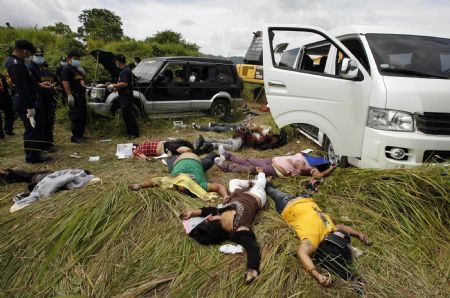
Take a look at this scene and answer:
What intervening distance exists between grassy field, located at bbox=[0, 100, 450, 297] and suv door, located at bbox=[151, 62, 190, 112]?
14.2ft

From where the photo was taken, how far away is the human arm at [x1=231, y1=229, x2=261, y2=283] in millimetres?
2399

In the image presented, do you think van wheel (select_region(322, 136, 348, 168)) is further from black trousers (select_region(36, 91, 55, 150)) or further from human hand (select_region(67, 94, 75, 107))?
human hand (select_region(67, 94, 75, 107))

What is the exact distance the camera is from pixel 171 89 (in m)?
7.79

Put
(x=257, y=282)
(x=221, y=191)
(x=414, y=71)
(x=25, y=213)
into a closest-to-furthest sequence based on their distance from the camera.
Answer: (x=257, y=282) < (x=25, y=213) < (x=414, y=71) < (x=221, y=191)

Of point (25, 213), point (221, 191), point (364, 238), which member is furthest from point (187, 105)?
point (364, 238)

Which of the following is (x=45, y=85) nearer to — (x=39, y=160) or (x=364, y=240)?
(x=39, y=160)

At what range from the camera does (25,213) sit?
122 inches

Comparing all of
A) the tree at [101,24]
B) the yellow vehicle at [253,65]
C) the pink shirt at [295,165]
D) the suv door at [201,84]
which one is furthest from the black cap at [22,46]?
the tree at [101,24]

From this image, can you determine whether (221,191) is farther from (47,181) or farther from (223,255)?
(47,181)

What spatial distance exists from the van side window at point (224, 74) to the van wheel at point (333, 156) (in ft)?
15.8

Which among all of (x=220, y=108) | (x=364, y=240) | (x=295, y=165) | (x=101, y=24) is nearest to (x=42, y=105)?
(x=295, y=165)

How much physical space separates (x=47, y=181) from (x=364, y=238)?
3.62 meters

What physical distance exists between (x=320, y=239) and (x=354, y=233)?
1.46ft

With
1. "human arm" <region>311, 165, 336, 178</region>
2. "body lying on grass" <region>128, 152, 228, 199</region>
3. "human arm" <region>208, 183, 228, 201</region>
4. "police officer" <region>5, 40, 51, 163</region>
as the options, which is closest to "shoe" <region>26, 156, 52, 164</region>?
"police officer" <region>5, 40, 51, 163</region>
